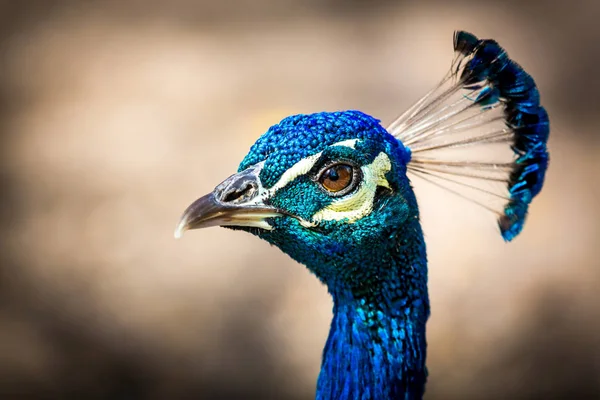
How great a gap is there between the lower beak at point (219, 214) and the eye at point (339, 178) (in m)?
0.07

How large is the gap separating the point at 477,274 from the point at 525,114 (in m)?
1.10

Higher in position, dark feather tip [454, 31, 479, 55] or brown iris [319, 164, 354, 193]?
dark feather tip [454, 31, 479, 55]

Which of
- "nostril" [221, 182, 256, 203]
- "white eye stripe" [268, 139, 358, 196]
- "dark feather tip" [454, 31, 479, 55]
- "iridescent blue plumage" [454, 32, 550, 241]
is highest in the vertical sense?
"dark feather tip" [454, 31, 479, 55]

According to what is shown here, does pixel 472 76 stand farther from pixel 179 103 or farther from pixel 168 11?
pixel 168 11

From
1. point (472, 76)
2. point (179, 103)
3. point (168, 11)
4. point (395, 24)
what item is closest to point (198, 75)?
point (179, 103)

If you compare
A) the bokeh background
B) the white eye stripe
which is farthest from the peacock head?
the bokeh background

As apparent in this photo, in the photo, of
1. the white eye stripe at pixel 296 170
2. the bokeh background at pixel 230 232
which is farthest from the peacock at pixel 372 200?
the bokeh background at pixel 230 232

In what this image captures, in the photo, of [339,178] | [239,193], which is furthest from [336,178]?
[239,193]

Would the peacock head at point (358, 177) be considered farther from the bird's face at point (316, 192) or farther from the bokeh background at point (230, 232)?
the bokeh background at point (230, 232)

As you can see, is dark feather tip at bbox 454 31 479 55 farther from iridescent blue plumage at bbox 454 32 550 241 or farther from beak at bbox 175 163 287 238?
beak at bbox 175 163 287 238

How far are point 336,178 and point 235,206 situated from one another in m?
0.14

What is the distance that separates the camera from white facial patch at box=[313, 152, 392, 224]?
100cm

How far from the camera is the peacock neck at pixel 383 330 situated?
107 centimetres

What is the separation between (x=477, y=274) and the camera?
6.96ft
